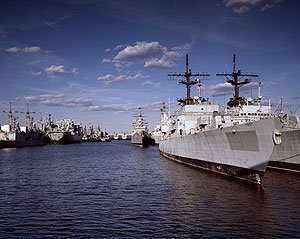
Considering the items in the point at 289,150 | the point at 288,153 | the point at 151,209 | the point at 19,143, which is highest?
the point at 289,150

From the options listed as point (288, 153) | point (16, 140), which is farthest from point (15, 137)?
point (288, 153)

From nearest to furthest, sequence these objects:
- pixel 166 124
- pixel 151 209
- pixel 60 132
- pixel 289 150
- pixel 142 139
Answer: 1. pixel 151 209
2. pixel 289 150
3. pixel 166 124
4. pixel 142 139
5. pixel 60 132

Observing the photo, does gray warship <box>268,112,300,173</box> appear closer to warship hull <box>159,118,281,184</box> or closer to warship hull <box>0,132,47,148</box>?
warship hull <box>159,118,281,184</box>

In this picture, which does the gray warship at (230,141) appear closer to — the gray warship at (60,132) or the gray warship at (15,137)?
the gray warship at (15,137)

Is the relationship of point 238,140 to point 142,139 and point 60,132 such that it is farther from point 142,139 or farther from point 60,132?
point 60,132

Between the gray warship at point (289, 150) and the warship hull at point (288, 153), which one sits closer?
the gray warship at point (289, 150)

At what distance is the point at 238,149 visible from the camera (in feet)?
76.9

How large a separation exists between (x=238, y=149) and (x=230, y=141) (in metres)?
0.97

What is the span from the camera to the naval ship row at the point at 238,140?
2080cm

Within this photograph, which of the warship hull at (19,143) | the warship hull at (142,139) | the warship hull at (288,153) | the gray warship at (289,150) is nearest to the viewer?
the gray warship at (289,150)

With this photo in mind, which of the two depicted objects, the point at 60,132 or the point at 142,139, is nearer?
the point at 142,139

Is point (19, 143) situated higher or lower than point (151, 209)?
higher

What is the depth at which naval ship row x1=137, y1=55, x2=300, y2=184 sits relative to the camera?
819 inches

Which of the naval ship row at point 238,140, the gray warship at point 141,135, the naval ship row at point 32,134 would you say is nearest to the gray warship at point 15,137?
the naval ship row at point 32,134
